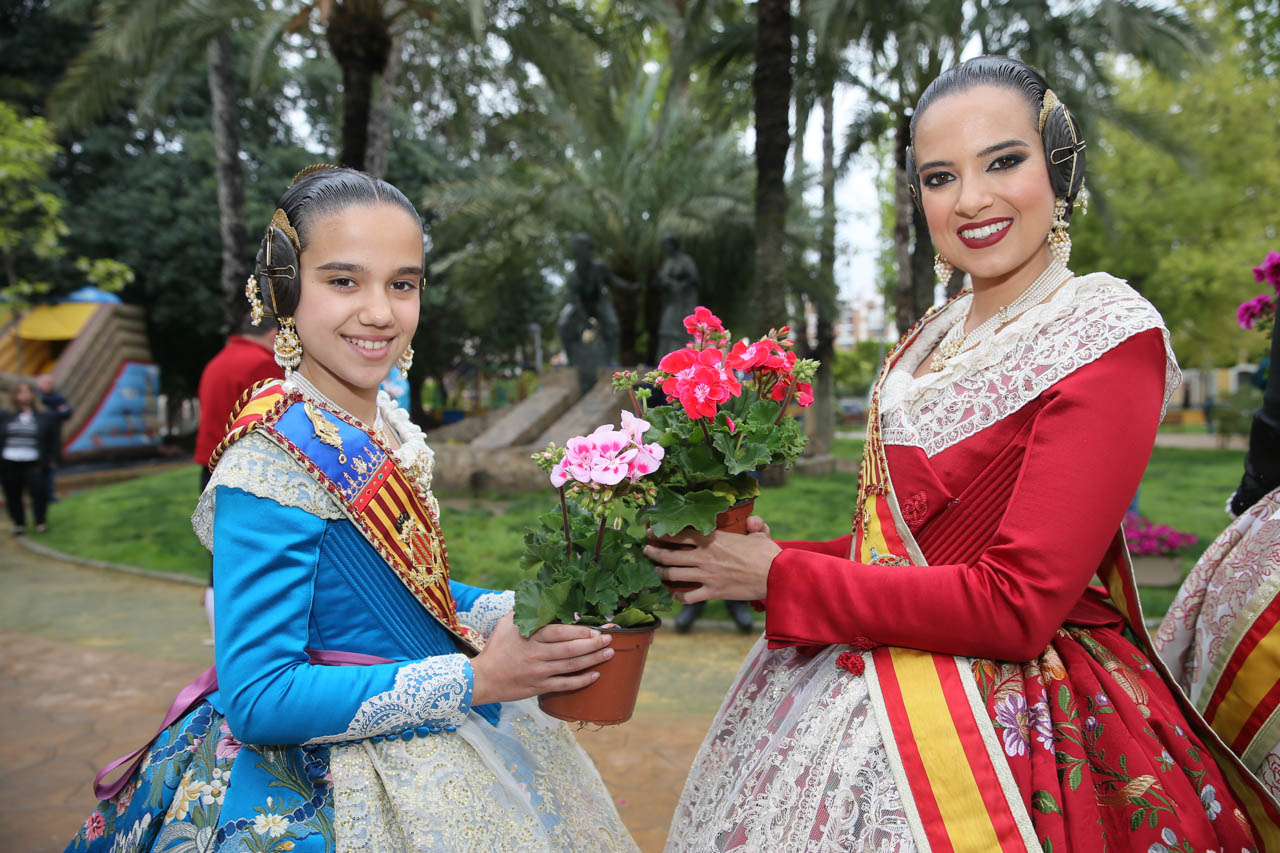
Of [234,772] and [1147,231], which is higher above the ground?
[1147,231]

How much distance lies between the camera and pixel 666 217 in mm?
16094

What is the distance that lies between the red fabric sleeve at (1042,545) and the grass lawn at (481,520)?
5.24 m

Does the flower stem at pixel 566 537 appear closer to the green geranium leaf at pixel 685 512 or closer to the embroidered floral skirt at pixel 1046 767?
the green geranium leaf at pixel 685 512

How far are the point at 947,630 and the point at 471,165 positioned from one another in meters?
22.6

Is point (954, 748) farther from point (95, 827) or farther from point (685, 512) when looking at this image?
point (95, 827)

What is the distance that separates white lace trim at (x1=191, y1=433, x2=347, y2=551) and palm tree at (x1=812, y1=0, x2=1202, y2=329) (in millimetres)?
9871

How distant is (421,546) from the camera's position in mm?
1676

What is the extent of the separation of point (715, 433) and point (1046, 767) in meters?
0.75

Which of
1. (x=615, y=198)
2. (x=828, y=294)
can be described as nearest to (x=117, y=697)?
(x=615, y=198)

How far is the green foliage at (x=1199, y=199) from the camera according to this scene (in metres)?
18.6

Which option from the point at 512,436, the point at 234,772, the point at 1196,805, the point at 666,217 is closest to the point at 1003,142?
the point at 1196,805

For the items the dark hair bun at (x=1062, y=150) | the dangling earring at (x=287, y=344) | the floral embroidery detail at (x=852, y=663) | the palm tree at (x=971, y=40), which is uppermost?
the palm tree at (x=971, y=40)

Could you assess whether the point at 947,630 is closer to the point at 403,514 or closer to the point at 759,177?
the point at 403,514

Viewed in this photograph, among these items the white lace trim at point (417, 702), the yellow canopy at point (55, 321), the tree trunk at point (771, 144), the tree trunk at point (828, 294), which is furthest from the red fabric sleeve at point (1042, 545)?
the yellow canopy at point (55, 321)
